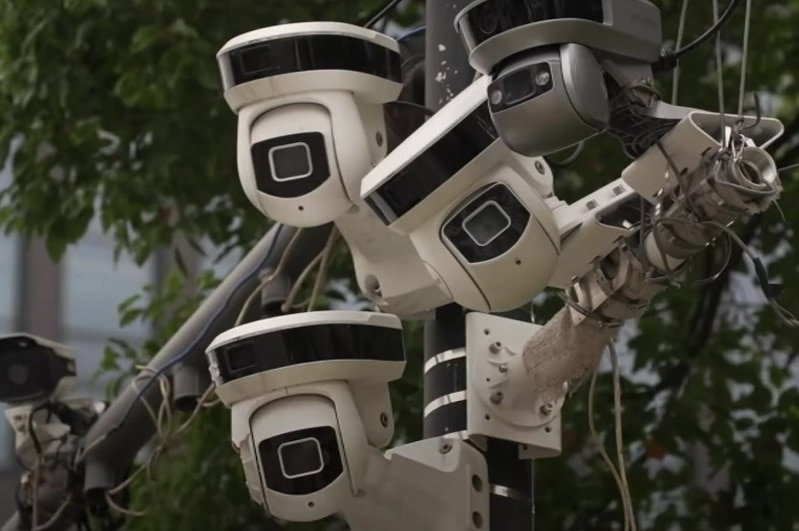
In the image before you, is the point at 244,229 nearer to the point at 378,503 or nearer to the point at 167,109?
the point at 167,109

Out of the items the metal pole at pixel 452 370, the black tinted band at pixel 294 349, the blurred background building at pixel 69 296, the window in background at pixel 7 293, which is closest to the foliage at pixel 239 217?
the metal pole at pixel 452 370

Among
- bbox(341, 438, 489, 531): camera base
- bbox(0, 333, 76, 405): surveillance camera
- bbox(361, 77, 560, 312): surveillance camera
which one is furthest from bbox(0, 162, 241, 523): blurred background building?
bbox(361, 77, 560, 312): surveillance camera

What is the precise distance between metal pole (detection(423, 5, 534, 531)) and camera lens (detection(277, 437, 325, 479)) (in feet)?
0.79

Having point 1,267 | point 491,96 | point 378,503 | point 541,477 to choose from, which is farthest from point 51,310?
point 491,96

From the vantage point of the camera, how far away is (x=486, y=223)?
1.93 m

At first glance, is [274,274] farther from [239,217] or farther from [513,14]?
[239,217]

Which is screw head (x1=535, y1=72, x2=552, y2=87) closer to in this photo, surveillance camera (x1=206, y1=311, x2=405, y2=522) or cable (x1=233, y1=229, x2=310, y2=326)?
surveillance camera (x1=206, y1=311, x2=405, y2=522)

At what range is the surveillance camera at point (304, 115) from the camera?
217cm

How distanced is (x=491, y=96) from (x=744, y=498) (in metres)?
2.45

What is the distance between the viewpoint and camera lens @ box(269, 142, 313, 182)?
7.13 ft

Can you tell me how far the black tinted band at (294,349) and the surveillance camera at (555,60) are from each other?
60 cm

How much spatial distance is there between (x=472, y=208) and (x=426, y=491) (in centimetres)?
56

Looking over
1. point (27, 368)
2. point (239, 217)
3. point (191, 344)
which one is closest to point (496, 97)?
point (191, 344)

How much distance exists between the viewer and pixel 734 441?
4.04 meters
